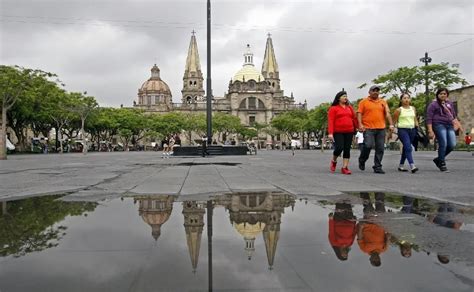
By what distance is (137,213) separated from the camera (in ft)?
12.7

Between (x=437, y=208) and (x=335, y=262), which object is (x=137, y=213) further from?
(x=437, y=208)

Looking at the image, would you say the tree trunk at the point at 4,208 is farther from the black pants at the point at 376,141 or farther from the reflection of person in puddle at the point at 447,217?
the black pants at the point at 376,141

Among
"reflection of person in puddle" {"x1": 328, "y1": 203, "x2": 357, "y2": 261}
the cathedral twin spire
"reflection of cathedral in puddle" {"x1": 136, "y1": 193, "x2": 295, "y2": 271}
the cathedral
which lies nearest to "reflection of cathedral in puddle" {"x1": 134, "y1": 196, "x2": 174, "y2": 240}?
"reflection of cathedral in puddle" {"x1": 136, "y1": 193, "x2": 295, "y2": 271}

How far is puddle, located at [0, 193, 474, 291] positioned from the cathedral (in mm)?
103118

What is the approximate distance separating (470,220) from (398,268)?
1.68 m

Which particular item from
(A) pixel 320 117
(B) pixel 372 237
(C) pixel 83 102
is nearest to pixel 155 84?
(A) pixel 320 117

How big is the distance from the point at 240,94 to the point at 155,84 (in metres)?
28.2

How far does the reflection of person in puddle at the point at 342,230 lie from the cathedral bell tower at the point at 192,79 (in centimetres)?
10863

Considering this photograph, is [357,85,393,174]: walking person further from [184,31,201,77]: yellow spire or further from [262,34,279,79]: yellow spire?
[262,34,279,79]: yellow spire

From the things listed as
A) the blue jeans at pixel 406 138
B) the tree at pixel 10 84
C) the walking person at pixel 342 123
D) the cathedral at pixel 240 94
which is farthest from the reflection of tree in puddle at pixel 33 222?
the cathedral at pixel 240 94

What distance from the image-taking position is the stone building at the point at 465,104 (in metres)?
42.4

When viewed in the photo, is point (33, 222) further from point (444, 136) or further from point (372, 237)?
point (444, 136)

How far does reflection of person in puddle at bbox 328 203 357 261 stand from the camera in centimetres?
254

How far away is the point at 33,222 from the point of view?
11.4ft
